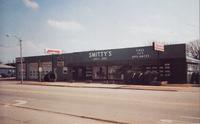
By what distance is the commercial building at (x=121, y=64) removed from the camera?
3069 cm

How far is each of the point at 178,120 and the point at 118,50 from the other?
2832 cm

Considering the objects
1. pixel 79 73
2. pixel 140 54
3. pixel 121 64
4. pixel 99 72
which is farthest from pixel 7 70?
pixel 140 54

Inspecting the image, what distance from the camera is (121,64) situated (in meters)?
36.2

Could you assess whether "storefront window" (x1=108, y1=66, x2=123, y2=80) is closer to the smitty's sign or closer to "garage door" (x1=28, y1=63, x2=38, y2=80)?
the smitty's sign

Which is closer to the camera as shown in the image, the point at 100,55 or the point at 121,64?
the point at 121,64

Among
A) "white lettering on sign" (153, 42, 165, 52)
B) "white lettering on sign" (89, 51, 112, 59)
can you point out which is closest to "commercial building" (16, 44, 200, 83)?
"white lettering on sign" (89, 51, 112, 59)

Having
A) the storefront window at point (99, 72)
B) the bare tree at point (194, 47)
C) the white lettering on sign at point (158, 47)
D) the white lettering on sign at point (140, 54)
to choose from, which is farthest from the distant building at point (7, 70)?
the white lettering on sign at point (158, 47)

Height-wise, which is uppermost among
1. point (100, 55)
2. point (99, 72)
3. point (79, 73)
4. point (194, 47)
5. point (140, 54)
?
point (194, 47)

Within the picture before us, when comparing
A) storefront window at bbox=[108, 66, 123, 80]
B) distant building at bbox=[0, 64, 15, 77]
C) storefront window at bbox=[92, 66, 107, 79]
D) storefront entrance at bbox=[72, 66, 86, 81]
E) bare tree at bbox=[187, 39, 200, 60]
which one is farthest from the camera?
distant building at bbox=[0, 64, 15, 77]

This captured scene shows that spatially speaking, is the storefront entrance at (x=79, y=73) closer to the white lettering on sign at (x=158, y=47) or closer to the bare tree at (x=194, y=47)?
the white lettering on sign at (x=158, y=47)

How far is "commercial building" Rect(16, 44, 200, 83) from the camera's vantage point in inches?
1208

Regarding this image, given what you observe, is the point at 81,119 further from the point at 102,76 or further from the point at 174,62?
the point at 102,76

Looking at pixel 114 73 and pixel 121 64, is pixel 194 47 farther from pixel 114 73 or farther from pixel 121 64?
pixel 121 64

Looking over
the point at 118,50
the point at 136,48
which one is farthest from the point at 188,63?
the point at 118,50
